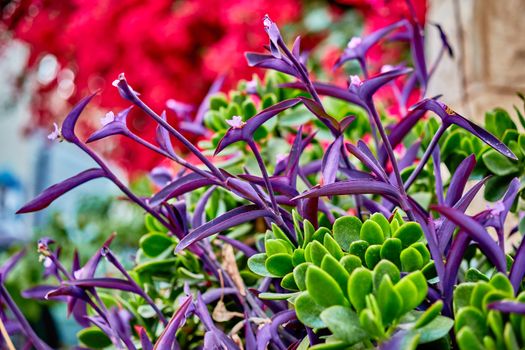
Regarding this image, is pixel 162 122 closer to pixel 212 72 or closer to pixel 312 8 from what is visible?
pixel 212 72

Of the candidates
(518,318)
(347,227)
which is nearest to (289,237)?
(347,227)

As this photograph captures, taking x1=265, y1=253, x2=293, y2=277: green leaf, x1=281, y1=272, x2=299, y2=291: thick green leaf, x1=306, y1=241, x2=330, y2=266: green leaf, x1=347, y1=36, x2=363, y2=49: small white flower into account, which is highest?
x1=347, y1=36, x2=363, y2=49: small white flower

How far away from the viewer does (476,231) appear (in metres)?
0.32

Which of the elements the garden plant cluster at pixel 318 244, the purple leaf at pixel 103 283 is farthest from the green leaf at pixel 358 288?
the purple leaf at pixel 103 283

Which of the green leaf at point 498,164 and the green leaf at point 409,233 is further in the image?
the green leaf at point 498,164

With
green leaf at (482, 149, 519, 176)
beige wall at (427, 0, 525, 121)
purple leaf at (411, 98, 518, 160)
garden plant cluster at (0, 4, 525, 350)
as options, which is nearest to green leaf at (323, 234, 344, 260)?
garden plant cluster at (0, 4, 525, 350)

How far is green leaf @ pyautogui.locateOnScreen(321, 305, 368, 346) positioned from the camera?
0.30 metres

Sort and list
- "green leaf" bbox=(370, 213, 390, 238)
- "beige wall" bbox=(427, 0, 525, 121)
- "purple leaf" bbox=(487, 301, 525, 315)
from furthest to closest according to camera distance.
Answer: "beige wall" bbox=(427, 0, 525, 121) < "green leaf" bbox=(370, 213, 390, 238) < "purple leaf" bbox=(487, 301, 525, 315)

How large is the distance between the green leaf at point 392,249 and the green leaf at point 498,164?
→ 8.4 inches

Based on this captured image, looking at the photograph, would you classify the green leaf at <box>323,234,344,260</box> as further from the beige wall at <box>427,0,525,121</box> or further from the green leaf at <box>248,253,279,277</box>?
the beige wall at <box>427,0,525,121</box>

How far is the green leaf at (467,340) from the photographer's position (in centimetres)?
28

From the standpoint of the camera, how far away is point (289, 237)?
414 millimetres

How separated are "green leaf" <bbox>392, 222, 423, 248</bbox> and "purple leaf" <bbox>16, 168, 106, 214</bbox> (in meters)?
0.21

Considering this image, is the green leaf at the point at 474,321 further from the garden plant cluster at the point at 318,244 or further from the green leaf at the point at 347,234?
the green leaf at the point at 347,234
